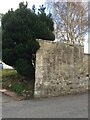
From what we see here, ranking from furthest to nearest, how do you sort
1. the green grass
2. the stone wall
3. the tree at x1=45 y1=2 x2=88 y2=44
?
the tree at x1=45 y1=2 x2=88 y2=44 → the stone wall → the green grass

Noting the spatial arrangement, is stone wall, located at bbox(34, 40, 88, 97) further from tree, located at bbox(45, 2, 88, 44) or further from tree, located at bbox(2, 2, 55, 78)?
tree, located at bbox(45, 2, 88, 44)

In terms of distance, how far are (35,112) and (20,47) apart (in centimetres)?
426

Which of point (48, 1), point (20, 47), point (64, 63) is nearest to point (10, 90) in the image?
point (20, 47)

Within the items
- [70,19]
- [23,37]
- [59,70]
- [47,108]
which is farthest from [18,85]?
[70,19]

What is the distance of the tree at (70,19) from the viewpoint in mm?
25859

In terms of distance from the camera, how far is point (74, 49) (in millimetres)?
15312

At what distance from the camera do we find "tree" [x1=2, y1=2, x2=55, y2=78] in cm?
1347

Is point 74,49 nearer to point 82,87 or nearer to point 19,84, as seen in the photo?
point 82,87

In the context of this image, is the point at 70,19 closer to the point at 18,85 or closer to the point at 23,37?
the point at 23,37

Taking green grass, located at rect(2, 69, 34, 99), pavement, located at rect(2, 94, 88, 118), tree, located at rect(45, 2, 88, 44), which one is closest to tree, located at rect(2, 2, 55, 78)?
green grass, located at rect(2, 69, 34, 99)

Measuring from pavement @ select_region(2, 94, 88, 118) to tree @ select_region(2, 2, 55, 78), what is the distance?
1803 millimetres

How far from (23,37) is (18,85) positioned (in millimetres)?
2413

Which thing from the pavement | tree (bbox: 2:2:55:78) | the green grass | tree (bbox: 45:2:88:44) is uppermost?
tree (bbox: 45:2:88:44)

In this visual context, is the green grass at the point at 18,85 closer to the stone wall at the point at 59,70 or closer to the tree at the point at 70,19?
the stone wall at the point at 59,70
